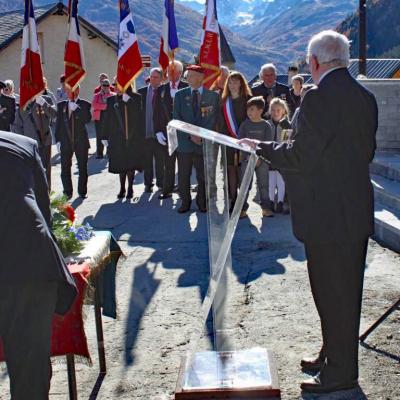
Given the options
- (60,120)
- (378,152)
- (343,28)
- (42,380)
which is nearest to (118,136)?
(60,120)

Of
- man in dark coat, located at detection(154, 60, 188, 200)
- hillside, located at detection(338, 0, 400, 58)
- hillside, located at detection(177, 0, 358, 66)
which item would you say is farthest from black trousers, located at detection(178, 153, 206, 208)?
hillside, located at detection(177, 0, 358, 66)

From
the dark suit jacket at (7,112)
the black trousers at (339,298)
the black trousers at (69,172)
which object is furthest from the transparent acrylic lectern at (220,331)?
the dark suit jacket at (7,112)

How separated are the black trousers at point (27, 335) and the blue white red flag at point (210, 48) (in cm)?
787

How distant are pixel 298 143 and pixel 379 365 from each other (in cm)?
171

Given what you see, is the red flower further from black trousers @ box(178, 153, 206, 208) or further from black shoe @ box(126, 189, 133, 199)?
black shoe @ box(126, 189, 133, 199)

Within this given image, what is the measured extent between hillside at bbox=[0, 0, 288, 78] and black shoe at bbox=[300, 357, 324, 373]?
404 ft

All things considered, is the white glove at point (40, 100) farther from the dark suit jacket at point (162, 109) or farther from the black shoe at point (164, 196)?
the black shoe at point (164, 196)

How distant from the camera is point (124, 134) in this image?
11773mm

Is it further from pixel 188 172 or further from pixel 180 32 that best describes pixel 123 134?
pixel 180 32

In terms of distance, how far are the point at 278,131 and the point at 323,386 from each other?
587 centimetres

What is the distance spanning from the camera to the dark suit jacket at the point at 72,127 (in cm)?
1178

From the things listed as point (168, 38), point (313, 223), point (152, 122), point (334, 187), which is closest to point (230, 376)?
point (313, 223)

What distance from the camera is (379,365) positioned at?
4867 mm

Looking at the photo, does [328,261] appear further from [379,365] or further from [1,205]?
[1,205]
